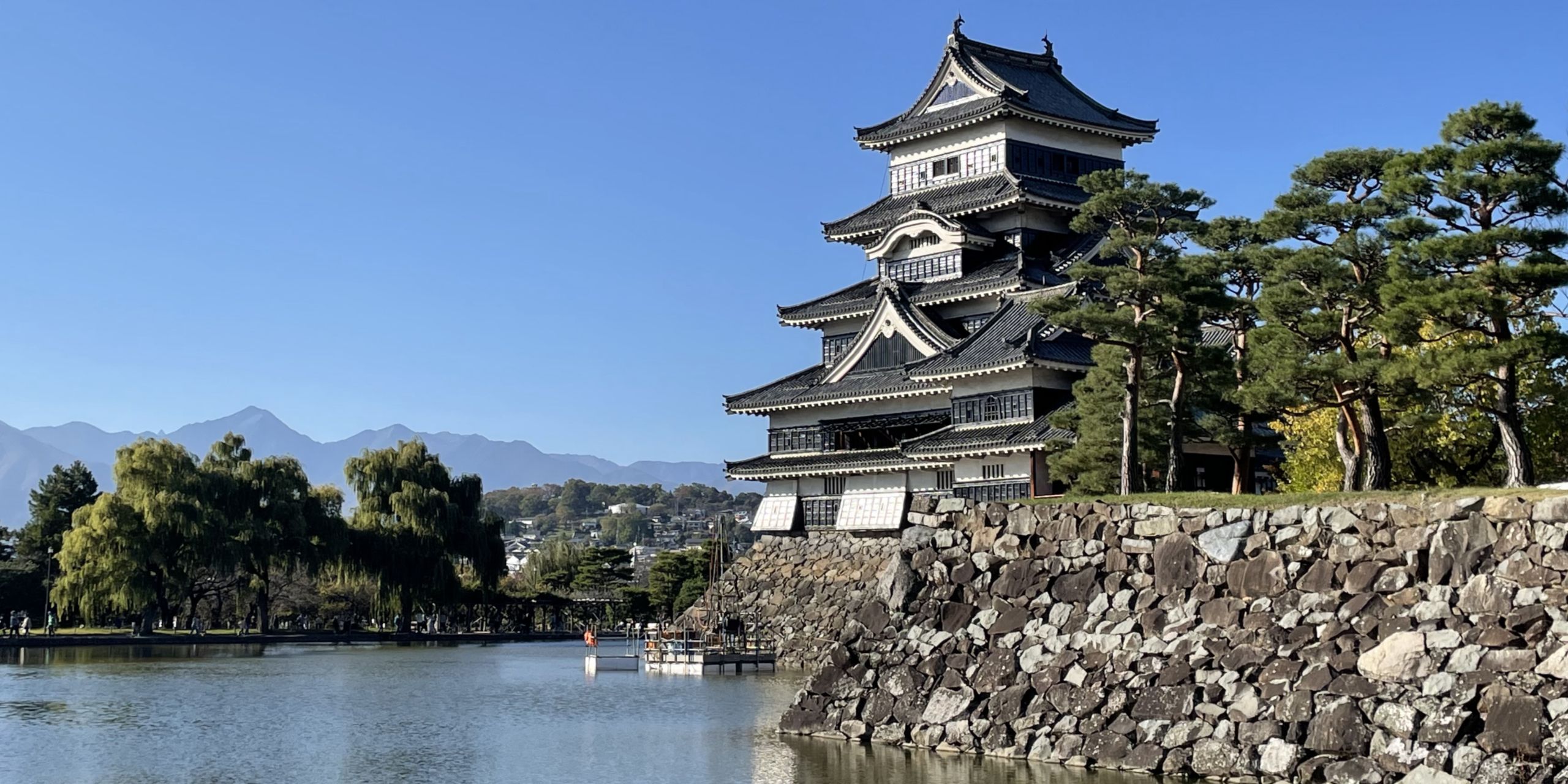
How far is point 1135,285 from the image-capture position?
2800 cm

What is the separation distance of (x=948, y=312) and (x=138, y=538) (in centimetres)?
2672

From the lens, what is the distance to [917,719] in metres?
23.0

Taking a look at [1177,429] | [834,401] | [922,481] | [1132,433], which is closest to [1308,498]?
[1132,433]

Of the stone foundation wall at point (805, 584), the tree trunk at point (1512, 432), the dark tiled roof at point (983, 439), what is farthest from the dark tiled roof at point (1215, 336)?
the tree trunk at point (1512, 432)

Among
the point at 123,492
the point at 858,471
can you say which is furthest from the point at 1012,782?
the point at 123,492

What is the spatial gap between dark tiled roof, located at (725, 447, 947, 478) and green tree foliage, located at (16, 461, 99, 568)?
102ft

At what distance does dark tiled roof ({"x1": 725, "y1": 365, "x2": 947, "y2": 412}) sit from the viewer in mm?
43938

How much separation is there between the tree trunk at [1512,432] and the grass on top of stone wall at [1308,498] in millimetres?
1920

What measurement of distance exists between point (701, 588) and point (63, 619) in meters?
23.9

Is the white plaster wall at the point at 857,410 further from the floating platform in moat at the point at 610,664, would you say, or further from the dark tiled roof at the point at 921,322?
the floating platform in moat at the point at 610,664

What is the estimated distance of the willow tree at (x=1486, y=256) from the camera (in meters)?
22.4

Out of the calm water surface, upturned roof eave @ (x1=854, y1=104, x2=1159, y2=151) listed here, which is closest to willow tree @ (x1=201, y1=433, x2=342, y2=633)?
the calm water surface

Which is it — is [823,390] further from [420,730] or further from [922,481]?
[420,730]

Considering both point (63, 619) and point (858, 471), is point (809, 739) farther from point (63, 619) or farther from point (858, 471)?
point (63, 619)
